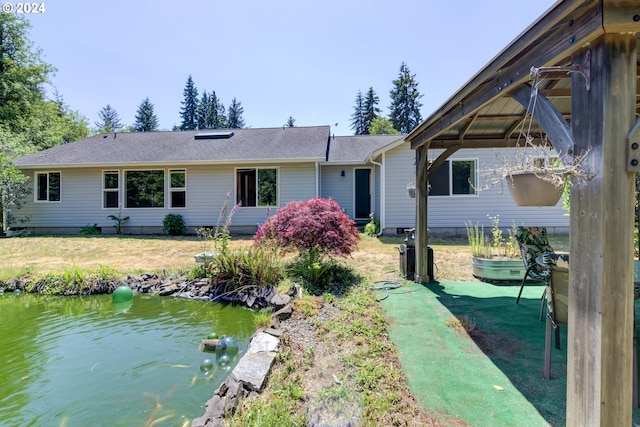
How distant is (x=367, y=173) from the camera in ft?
42.1

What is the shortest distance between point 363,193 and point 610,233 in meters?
11.5

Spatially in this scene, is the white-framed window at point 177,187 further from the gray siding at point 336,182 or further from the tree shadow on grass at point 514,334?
the tree shadow on grass at point 514,334

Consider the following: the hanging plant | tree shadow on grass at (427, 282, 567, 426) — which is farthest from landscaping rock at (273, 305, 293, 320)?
the hanging plant

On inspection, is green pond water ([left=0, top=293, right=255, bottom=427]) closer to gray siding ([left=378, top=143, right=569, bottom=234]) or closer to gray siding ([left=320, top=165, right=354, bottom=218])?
gray siding ([left=378, top=143, right=569, bottom=234])

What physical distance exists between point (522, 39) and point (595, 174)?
1.12 m

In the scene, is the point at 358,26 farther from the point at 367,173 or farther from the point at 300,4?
the point at 367,173

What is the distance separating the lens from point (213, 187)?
38.2 ft

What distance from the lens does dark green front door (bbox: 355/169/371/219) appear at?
12820 millimetres

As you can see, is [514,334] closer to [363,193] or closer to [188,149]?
[363,193]

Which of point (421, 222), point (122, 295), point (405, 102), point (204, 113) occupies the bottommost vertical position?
point (122, 295)

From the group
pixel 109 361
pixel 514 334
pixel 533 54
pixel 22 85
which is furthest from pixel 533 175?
pixel 22 85

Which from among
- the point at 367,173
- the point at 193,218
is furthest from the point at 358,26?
the point at 193,218

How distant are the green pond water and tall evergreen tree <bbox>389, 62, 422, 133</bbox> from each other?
3289cm

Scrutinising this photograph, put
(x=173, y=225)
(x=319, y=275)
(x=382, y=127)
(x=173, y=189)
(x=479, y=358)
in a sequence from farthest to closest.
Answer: (x=382, y=127), (x=173, y=189), (x=173, y=225), (x=319, y=275), (x=479, y=358)
